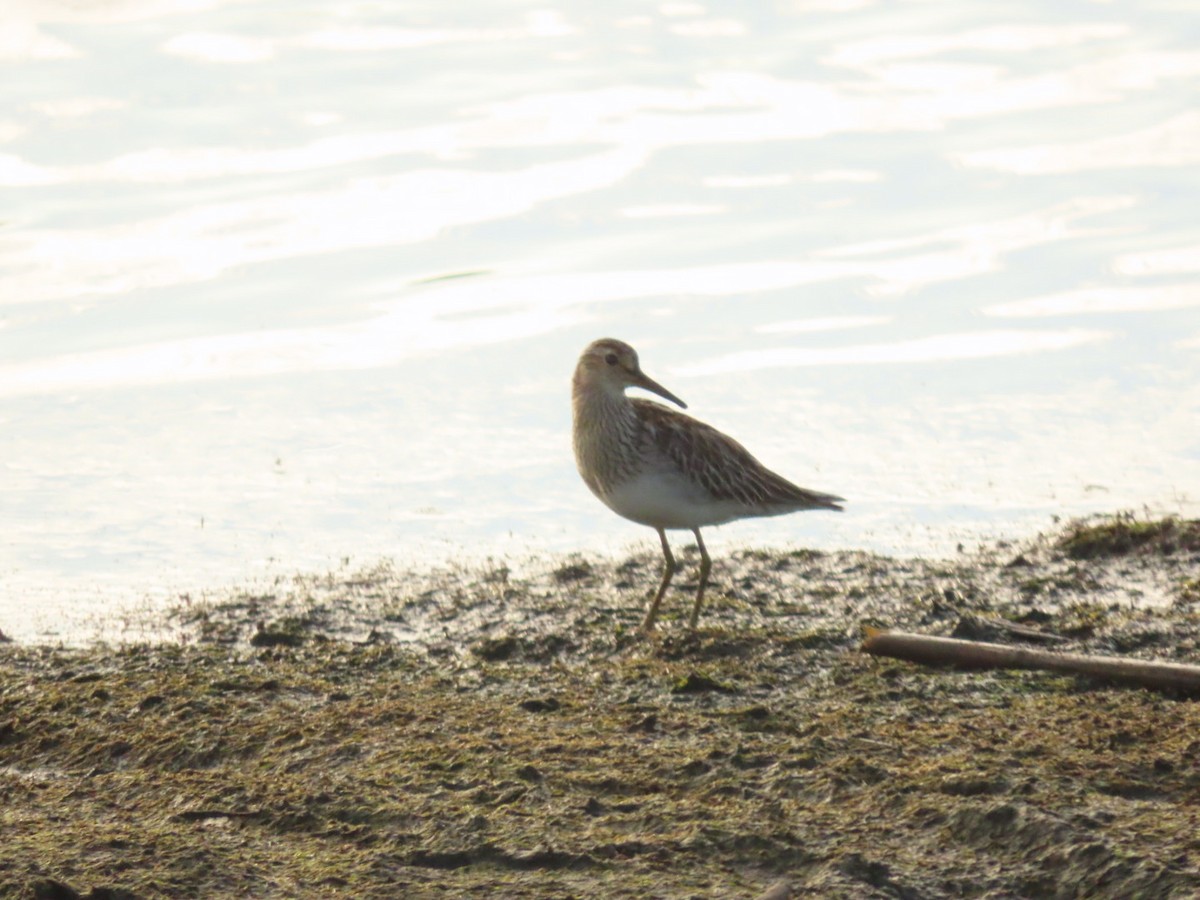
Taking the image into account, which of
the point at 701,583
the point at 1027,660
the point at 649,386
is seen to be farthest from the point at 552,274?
the point at 1027,660

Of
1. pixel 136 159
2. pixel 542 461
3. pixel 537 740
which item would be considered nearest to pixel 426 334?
pixel 542 461

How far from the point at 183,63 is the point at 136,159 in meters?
2.01

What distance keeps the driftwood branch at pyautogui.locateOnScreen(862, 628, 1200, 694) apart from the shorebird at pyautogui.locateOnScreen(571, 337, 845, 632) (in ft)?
4.19

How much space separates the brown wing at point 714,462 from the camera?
7.60 metres

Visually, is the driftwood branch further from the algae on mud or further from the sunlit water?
the sunlit water

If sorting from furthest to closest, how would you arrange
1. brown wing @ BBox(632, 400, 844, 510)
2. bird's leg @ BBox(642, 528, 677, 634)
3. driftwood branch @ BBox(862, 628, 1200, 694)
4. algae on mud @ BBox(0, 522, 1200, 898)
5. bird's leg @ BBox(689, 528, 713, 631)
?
brown wing @ BBox(632, 400, 844, 510)
bird's leg @ BBox(689, 528, 713, 631)
bird's leg @ BBox(642, 528, 677, 634)
driftwood branch @ BBox(862, 628, 1200, 694)
algae on mud @ BBox(0, 522, 1200, 898)

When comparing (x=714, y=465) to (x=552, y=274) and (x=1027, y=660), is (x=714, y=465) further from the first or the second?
(x=552, y=274)

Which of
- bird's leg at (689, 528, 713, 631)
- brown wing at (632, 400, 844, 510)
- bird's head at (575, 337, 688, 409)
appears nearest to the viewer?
bird's leg at (689, 528, 713, 631)

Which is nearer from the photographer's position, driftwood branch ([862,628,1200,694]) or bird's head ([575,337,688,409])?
driftwood branch ([862,628,1200,694])

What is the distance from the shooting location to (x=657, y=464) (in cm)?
755

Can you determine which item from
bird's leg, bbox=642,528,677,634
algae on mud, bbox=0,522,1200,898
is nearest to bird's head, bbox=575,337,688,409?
bird's leg, bbox=642,528,677,634

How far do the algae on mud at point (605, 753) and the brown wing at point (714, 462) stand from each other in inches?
18.6

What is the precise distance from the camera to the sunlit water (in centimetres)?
929

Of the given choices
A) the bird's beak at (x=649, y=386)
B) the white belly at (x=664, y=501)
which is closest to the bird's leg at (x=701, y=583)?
the white belly at (x=664, y=501)
